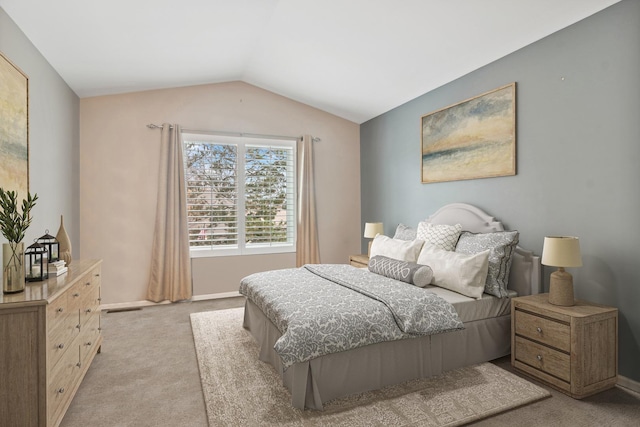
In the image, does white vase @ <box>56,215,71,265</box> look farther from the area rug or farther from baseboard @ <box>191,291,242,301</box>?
baseboard @ <box>191,291,242,301</box>

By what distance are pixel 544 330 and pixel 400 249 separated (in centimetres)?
144

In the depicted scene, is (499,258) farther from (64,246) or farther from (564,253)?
(64,246)

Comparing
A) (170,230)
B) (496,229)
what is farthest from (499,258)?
(170,230)

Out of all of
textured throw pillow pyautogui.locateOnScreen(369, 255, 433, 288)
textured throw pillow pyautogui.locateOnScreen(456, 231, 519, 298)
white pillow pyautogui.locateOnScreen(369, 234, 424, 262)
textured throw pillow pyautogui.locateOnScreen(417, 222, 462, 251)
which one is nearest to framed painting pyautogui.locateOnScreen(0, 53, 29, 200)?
textured throw pillow pyautogui.locateOnScreen(369, 255, 433, 288)

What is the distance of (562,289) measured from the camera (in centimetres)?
248

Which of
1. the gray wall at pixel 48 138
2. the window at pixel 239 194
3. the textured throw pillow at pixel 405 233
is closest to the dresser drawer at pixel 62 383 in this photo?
the gray wall at pixel 48 138

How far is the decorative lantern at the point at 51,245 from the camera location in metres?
2.50

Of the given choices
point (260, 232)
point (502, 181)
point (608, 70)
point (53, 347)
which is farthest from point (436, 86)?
point (53, 347)

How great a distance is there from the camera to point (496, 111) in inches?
132

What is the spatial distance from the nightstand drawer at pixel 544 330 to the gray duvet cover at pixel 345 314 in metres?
0.47

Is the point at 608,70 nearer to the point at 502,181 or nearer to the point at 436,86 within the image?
the point at 502,181

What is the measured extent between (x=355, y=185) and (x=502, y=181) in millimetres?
2650

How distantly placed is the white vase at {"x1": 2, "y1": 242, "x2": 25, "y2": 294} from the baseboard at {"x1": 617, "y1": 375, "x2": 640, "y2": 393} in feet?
12.3

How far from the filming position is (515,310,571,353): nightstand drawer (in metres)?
2.33
